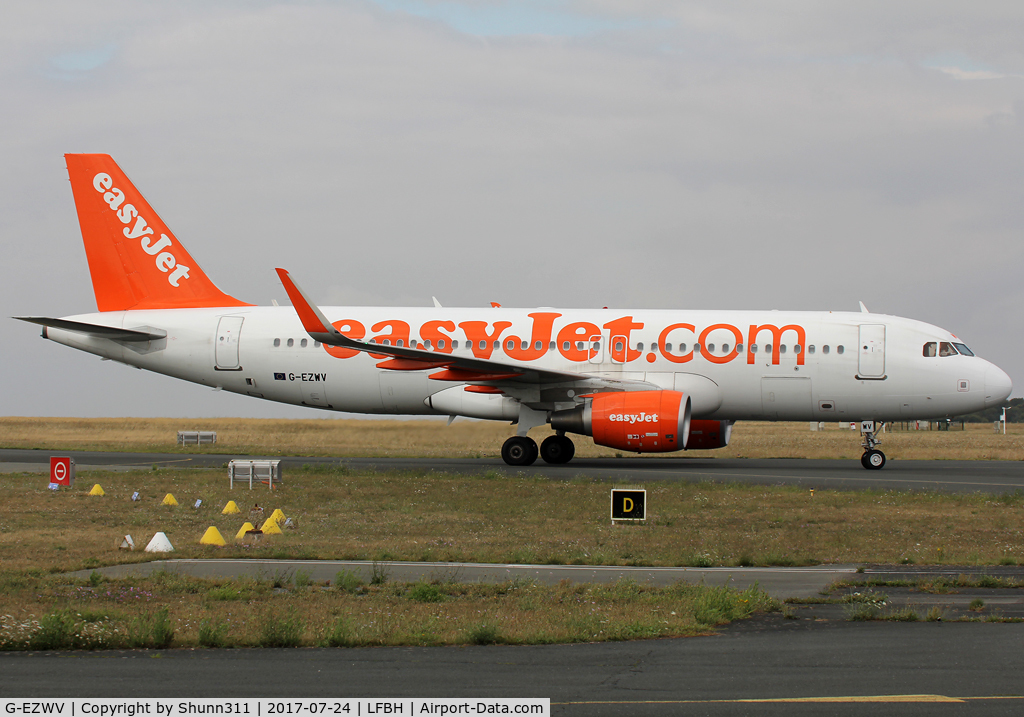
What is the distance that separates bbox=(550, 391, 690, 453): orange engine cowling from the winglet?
668 centimetres

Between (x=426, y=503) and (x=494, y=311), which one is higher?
(x=494, y=311)

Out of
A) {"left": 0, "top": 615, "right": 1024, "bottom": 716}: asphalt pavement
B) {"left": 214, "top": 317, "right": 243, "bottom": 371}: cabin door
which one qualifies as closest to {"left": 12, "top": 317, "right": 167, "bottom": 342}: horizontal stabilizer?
{"left": 214, "top": 317, "right": 243, "bottom": 371}: cabin door

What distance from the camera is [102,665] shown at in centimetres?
745

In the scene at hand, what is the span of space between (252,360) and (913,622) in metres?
21.7

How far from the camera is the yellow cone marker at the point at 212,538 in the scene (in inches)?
540

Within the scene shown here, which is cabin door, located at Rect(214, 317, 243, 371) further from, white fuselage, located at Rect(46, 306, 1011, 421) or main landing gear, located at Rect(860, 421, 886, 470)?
main landing gear, located at Rect(860, 421, 886, 470)

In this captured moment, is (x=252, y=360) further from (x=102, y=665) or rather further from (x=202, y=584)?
(x=102, y=665)

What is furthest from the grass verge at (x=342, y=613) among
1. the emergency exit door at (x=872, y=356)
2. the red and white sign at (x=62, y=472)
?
the emergency exit door at (x=872, y=356)

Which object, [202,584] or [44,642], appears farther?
[202,584]

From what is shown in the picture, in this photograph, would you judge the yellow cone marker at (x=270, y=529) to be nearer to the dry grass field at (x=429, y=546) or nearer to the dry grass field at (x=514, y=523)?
the dry grass field at (x=429, y=546)

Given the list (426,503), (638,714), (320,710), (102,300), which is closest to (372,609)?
(320,710)

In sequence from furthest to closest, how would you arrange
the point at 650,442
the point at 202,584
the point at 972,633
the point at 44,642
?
the point at 650,442, the point at 202,584, the point at 972,633, the point at 44,642

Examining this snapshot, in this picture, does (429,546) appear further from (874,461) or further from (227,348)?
(874,461)

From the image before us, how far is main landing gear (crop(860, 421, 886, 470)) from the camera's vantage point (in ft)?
85.8
